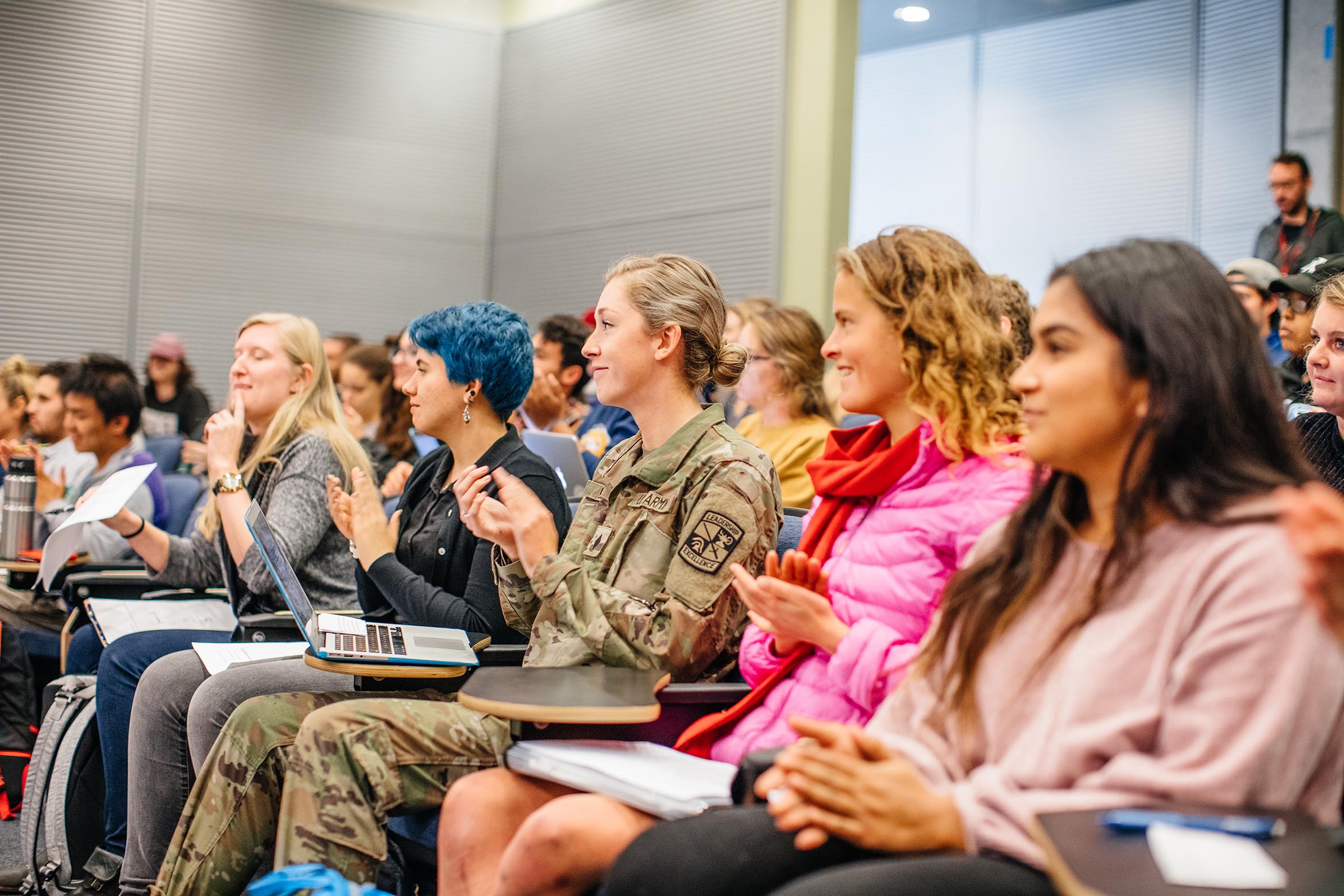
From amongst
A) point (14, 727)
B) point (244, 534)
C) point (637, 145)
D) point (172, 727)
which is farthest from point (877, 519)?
point (637, 145)

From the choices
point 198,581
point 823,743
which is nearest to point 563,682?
point 823,743

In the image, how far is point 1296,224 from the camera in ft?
16.6

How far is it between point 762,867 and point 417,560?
1.35m

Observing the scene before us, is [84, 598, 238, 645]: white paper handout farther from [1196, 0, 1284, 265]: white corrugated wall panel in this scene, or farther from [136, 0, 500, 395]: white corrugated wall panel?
[1196, 0, 1284, 265]: white corrugated wall panel

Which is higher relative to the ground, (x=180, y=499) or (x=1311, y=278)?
(x=1311, y=278)

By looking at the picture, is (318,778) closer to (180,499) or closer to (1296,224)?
(180,499)

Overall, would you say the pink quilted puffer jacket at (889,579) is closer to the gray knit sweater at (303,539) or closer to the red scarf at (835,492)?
the red scarf at (835,492)

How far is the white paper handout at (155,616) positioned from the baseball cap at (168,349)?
3944 mm

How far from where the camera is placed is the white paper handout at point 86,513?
2771 millimetres

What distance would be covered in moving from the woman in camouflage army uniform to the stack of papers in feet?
0.72

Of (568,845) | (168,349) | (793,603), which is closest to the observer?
(568,845)

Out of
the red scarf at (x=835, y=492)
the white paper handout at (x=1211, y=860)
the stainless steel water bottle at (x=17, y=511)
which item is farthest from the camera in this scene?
the stainless steel water bottle at (x=17, y=511)

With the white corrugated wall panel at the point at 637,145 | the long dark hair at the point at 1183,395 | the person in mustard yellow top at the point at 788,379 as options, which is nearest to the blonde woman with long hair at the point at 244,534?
the person in mustard yellow top at the point at 788,379

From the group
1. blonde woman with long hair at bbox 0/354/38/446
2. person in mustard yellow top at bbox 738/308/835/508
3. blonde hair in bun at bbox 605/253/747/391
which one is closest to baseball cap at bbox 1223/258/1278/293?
person in mustard yellow top at bbox 738/308/835/508
